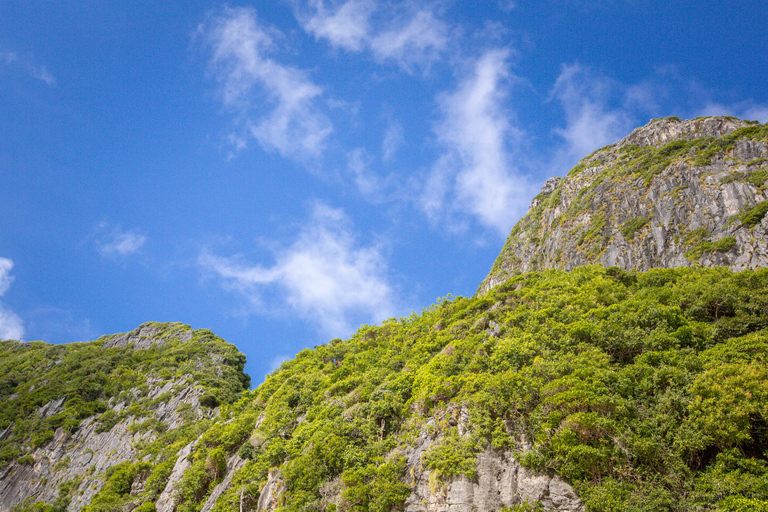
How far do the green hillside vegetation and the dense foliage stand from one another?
0.10 m

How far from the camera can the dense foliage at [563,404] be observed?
66.3ft

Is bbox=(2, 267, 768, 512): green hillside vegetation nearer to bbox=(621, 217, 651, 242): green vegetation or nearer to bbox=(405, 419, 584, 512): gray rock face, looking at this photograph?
bbox=(405, 419, 584, 512): gray rock face

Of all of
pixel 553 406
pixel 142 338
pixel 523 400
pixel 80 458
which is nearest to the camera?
pixel 553 406

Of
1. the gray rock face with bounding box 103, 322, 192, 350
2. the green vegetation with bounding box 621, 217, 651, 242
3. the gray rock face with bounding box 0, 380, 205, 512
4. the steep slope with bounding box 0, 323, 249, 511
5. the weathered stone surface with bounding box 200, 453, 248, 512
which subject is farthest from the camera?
the gray rock face with bounding box 103, 322, 192, 350

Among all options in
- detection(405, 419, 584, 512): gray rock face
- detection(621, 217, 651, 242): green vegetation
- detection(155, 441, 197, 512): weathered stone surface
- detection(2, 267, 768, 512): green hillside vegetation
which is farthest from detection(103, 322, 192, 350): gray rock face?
detection(621, 217, 651, 242): green vegetation

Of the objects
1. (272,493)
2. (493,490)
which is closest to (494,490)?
(493,490)

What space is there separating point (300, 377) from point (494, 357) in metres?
25.1

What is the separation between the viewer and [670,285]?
3697cm

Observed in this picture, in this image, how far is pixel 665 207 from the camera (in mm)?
57250

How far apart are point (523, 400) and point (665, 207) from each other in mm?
44211

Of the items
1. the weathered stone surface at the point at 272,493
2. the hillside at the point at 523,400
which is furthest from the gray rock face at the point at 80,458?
the weathered stone surface at the point at 272,493

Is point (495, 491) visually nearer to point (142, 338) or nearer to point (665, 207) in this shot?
point (665, 207)

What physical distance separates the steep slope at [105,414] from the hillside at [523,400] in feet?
1.19

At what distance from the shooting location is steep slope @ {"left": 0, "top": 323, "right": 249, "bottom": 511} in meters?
55.9
